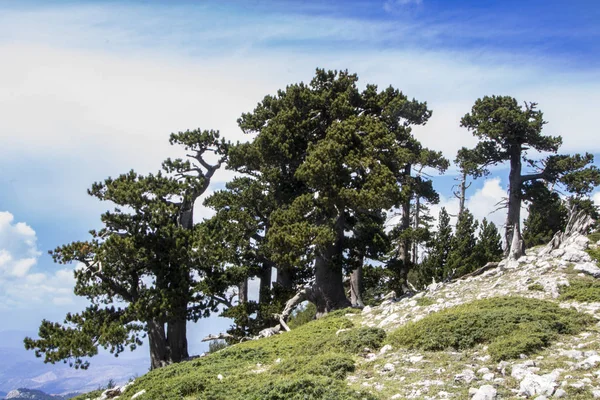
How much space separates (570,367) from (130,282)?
1981 centimetres

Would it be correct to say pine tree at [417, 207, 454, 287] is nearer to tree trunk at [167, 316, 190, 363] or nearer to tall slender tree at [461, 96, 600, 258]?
tall slender tree at [461, 96, 600, 258]

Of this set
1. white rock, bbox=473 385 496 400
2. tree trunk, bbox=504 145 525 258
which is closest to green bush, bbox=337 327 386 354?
white rock, bbox=473 385 496 400

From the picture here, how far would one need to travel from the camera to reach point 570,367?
35.9ft

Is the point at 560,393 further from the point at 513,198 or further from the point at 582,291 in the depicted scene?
the point at 513,198

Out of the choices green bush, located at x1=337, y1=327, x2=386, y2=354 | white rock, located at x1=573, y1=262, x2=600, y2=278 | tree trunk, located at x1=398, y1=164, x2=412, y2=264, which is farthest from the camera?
tree trunk, located at x1=398, y1=164, x2=412, y2=264

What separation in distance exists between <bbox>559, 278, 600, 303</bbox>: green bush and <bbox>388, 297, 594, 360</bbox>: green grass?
117 centimetres

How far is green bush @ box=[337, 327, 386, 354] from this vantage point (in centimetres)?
1547

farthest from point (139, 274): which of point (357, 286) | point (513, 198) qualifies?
point (513, 198)

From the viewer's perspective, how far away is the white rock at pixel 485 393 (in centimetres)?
991

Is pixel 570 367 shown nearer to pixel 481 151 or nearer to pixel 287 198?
pixel 287 198

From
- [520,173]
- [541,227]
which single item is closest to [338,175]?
[520,173]

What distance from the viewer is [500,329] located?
13.7 m

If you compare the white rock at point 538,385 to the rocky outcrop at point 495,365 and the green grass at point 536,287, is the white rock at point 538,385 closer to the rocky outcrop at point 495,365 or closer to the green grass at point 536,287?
the rocky outcrop at point 495,365

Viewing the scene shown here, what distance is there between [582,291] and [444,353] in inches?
249
